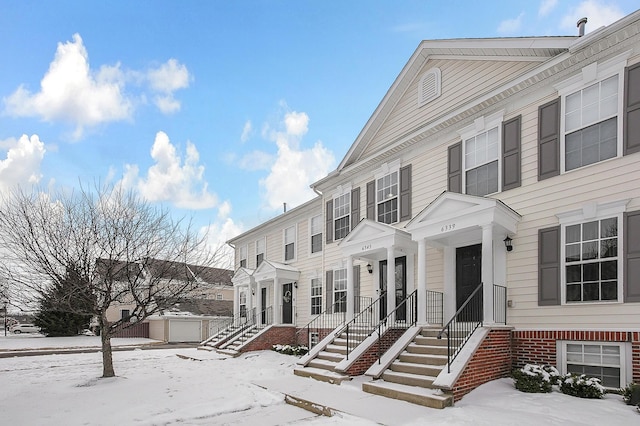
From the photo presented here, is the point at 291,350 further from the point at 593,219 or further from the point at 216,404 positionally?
the point at 593,219

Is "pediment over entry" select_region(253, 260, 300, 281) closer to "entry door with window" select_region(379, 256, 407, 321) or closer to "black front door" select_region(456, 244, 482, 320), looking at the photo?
"entry door with window" select_region(379, 256, 407, 321)

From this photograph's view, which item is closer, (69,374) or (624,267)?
(624,267)

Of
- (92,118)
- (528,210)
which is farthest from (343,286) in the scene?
(92,118)

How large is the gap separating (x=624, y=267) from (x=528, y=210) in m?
2.07

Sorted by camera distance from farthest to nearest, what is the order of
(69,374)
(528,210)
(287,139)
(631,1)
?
(287,139) → (69,374) → (528,210) → (631,1)

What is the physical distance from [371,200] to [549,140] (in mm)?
5840

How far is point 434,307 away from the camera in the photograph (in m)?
10.5

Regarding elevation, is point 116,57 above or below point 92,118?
above

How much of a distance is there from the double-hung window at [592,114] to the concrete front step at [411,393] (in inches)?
194

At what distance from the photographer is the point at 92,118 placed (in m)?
14.8

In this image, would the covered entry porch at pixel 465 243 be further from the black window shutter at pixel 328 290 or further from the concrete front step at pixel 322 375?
the black window shutter at pixel 328 290

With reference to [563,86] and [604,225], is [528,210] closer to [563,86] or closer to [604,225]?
[604,225]

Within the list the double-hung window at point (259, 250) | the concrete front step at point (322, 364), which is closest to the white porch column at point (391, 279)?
the concrete front step at point (322, 364)

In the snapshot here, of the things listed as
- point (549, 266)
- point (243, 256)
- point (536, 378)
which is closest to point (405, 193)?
point (549, 266)
